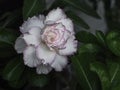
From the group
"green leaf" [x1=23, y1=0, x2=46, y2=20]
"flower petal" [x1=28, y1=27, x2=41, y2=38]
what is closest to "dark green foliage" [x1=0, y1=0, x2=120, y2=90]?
"green leaf" [x1=23, y1=0, x2=46, y2=20]

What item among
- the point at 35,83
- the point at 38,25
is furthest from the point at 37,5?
the point at 35,83

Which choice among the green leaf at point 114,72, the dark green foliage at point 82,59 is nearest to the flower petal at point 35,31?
the dark green foliage at point 82,59

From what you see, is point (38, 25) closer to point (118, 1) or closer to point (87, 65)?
point (87, 65)

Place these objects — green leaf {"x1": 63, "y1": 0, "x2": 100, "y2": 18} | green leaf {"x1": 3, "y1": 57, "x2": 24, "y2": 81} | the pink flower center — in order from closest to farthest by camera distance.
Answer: the pink flower center, green leaf {"x1": 3, "y1": 57, "x2": 24, "y2": 81}, green leaf {"x1": 63, "y1": 0, "x2": 100, "y2": 18}

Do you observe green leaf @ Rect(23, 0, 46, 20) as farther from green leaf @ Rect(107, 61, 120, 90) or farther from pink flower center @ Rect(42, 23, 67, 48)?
green leaf @ Rect(107, 61, 120, 90)

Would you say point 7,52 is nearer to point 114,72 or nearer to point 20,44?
point 20,44

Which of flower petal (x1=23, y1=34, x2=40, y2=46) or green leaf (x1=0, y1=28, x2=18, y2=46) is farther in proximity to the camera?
green leaf (x1=0, y1=28, x2=18, y2=46)
